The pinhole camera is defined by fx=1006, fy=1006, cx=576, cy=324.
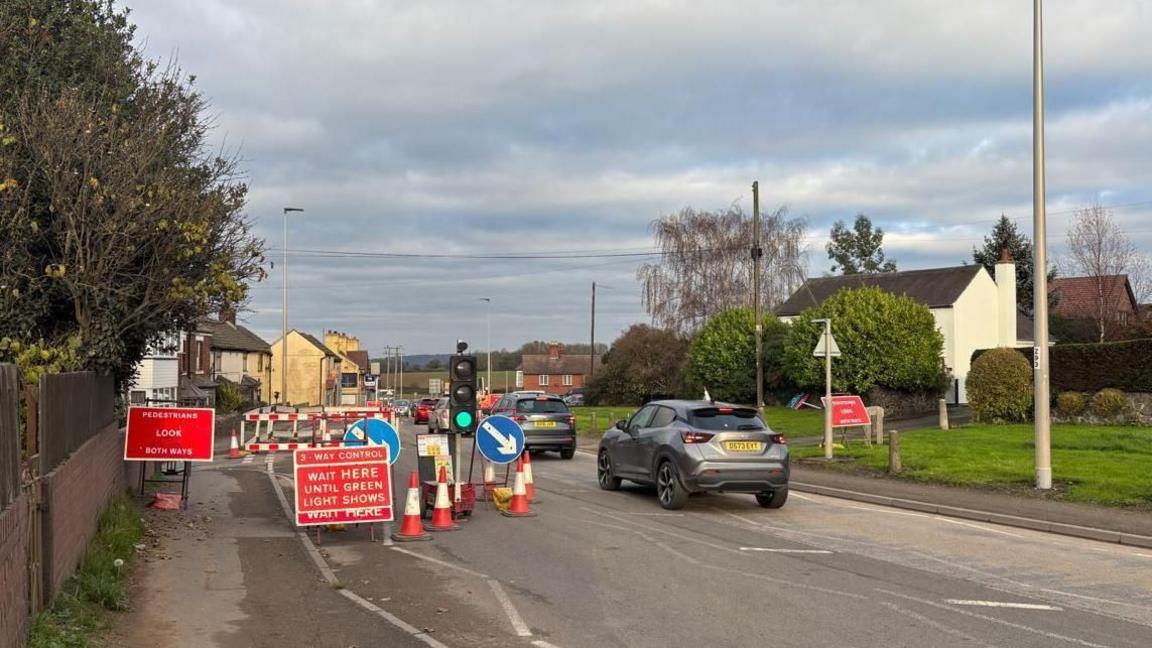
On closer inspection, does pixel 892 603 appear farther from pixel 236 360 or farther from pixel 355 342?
pixel 355 342

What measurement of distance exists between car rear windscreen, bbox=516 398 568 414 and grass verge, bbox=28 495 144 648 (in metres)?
13.1

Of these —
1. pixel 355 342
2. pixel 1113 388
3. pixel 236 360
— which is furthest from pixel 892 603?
pixel 355 342

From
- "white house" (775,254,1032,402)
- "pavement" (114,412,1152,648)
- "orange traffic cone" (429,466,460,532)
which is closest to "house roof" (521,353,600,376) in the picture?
"white house" (775,254,1032,402)

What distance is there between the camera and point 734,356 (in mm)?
48812

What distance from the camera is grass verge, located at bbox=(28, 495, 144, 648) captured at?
21.5 ft

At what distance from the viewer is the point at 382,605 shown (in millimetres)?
8375

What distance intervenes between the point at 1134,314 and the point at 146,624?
4976 cm

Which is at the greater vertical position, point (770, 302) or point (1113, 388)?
point (770, 302)

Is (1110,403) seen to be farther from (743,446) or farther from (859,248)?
(859,248)

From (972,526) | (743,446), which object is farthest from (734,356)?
(972,526)

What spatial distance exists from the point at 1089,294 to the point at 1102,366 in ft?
93.0

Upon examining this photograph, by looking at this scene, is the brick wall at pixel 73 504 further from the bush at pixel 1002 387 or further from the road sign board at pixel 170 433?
the bush at pixel 1002 387

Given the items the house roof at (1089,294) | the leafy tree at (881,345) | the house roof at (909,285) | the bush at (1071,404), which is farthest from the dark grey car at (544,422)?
the house roof at (1089,294)

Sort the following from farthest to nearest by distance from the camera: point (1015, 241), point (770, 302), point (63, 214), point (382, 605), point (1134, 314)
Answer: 1. point (1015, 241)
2. point (770, 302)
3. point (1134, 314)
4. point (63, 214)
5. point (382, 605)
